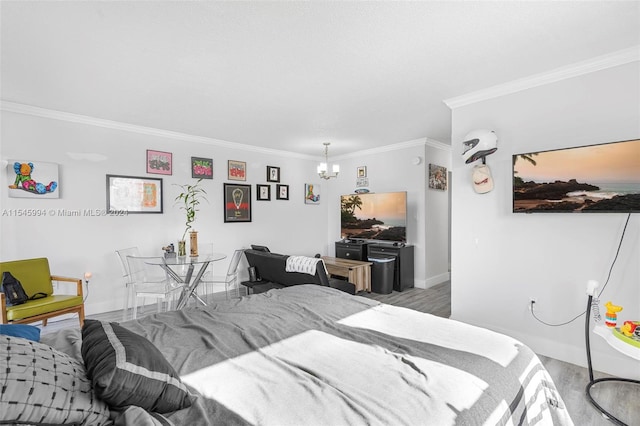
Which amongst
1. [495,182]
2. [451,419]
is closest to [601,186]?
[495,182]

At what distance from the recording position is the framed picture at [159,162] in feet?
15.0

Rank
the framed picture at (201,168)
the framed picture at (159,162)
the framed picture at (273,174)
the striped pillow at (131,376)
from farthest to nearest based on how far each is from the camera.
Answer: the framed picture at (273,174) → the framed picture at (201,168) → the framed picture at (159,162) → the striped pillow at (131,376)

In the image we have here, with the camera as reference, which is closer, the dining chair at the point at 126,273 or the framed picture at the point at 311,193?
the dining chair at the point at 126,273

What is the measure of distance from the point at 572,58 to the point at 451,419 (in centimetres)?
294

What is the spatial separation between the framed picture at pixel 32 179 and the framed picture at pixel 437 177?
5432 mm

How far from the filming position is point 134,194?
4406 mm

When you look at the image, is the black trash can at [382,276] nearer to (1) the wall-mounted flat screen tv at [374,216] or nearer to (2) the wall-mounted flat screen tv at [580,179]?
(1) the wall-mounted flat screen tv at [374,216]

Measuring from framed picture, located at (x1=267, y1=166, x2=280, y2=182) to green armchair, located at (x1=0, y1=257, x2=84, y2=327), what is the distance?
342cm

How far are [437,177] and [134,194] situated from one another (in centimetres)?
492

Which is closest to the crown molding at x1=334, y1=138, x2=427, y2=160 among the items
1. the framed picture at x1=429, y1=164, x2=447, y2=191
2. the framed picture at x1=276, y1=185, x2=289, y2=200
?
the framed picture at x1=429, y1=164, x2=447, y2=191

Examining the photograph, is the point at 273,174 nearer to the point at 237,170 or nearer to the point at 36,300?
the point at 237,170

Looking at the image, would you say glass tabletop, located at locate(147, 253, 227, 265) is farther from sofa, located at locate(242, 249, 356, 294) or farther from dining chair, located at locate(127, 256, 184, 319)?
sofa, located at locate(242, 249, 356, 294)

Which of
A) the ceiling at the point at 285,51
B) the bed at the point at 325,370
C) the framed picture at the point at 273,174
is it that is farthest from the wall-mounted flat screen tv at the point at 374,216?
the bed at the point at 325,370

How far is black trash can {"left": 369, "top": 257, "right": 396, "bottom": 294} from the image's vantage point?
5.10 meters
